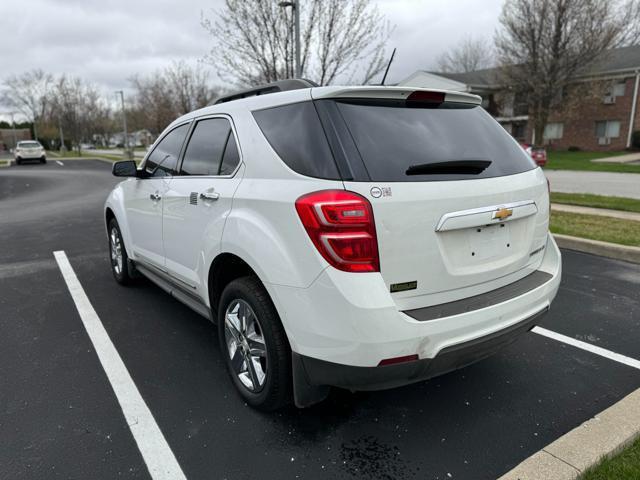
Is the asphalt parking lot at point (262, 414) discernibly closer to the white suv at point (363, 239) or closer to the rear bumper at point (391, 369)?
the white suv at point (363, 239)

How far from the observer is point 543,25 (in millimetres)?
29359

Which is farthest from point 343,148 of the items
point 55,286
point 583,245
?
point 583,245

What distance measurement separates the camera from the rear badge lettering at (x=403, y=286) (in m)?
2.18

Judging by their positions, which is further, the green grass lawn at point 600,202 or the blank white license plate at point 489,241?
the green grass lawn at point 600,202

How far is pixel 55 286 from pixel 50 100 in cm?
6203

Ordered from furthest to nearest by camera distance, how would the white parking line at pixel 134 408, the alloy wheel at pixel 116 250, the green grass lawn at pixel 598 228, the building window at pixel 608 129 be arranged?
the building window at pixel 608 129, the green grass lawn at pixel 598 228, the alloy wheel at pixel 116 250, the white parking line at pixel 134 408

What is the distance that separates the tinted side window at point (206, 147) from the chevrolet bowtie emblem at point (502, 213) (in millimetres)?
1708

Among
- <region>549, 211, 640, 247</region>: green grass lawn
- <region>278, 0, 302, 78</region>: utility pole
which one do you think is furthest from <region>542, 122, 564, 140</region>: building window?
<region>549, 211, 640, 247</region>: green grass lawn

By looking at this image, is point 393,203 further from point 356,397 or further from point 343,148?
point 356,397

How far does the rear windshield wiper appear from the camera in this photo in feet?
7.66

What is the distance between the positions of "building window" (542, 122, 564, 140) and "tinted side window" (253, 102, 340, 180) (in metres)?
40.0

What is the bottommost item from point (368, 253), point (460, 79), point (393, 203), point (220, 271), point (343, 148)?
point (220, 271)

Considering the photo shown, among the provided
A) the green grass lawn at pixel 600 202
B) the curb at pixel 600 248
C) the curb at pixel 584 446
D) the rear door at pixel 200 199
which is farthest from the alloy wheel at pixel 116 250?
the green grass lawn at pixel 600 202

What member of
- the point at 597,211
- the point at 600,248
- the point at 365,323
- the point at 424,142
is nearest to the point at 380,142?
the point at 424,142
